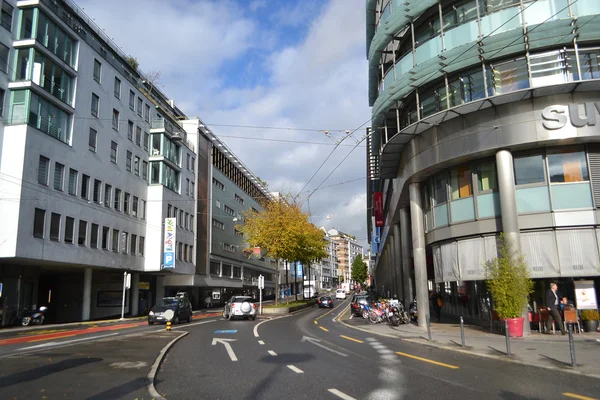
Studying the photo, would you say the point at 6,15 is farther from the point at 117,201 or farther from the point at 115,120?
the point at 117,201

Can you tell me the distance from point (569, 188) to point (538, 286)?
4297 millimetres

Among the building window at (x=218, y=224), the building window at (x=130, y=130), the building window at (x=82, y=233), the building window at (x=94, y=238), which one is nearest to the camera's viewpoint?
the building window at (x=82, y=233)

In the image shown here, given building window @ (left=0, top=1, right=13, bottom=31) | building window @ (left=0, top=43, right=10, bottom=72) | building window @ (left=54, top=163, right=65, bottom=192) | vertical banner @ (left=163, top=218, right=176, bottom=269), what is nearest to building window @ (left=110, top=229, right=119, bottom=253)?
vertical banner @ (left=163, top=218, right=176, bottom=269)

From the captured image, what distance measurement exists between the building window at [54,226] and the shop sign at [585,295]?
1189 inches

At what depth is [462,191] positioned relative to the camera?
21344mm

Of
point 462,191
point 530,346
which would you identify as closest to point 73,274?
point 462,191

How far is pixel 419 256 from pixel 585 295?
7.89 meters

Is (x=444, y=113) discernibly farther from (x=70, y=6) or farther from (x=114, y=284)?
(x=114, y=284)

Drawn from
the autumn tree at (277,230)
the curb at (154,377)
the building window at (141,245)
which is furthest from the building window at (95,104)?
the curb at (154,377)

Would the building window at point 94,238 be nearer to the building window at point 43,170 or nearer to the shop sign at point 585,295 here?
the building window at point 43,170

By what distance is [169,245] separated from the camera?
46.9m

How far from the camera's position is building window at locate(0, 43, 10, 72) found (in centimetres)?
2934

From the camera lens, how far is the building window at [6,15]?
2966cm

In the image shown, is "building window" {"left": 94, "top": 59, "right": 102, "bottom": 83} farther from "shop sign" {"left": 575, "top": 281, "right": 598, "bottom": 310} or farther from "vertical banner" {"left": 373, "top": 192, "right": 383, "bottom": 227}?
"shop sign" {"left": 575, "top": 281, "right": 598, "bottom": 310}
